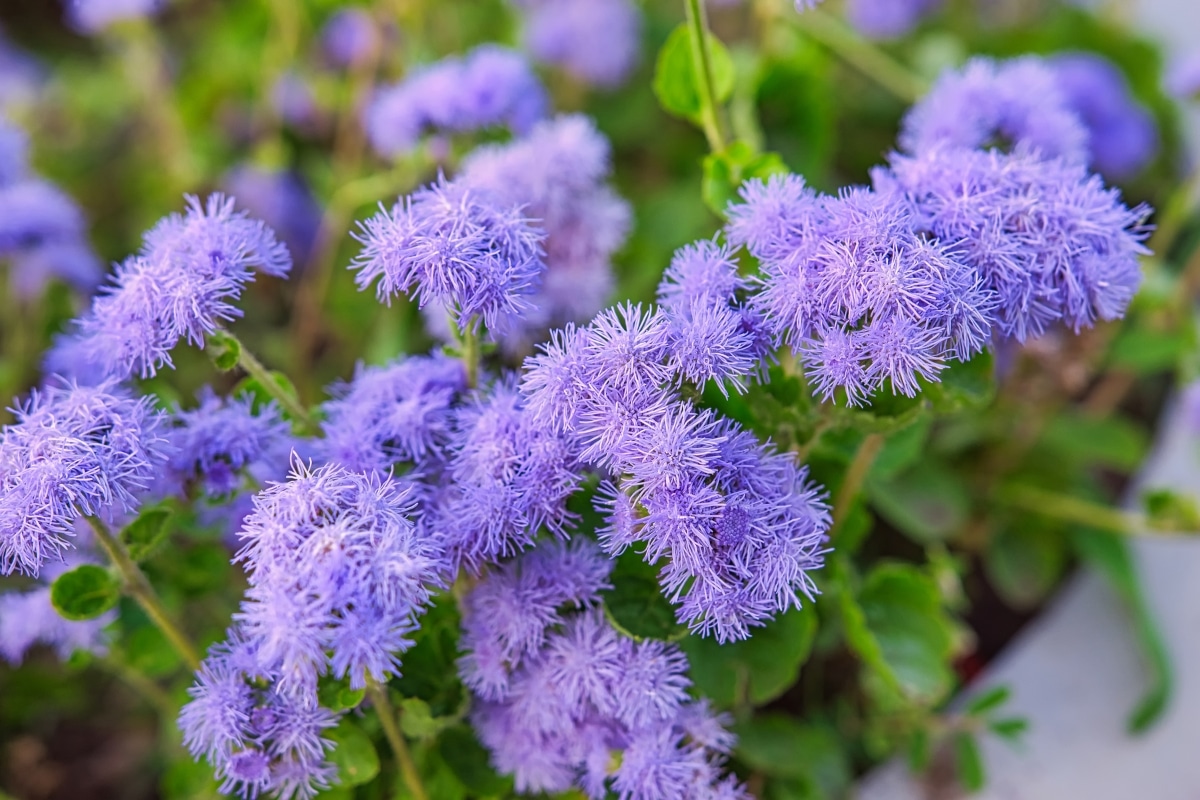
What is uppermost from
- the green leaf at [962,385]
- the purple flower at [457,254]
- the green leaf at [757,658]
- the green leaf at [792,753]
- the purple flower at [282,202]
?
the purple flower at [282,202]

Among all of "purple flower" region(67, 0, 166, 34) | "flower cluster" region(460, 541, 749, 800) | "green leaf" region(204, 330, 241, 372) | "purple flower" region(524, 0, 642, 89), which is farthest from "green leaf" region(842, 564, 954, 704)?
"purple flower" region(67, 0, 166, 34)

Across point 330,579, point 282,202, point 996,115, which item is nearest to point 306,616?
point 330,579

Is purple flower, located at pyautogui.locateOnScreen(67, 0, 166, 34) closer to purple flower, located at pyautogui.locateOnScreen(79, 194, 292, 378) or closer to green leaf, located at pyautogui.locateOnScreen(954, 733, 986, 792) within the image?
purple flower, located at pyautogui.locateOnScreen(79, 194, 292, 378)

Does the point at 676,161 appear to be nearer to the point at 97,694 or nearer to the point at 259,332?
the point at 259,332

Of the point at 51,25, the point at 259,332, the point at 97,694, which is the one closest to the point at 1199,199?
the point at 259,332

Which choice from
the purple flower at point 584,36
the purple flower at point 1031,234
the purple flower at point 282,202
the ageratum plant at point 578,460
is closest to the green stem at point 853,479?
the ageratum plant at point 578,460

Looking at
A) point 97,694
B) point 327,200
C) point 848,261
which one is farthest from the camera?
point 327,200

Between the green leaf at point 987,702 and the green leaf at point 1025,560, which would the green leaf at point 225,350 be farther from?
the green leaf at point 1025,560
